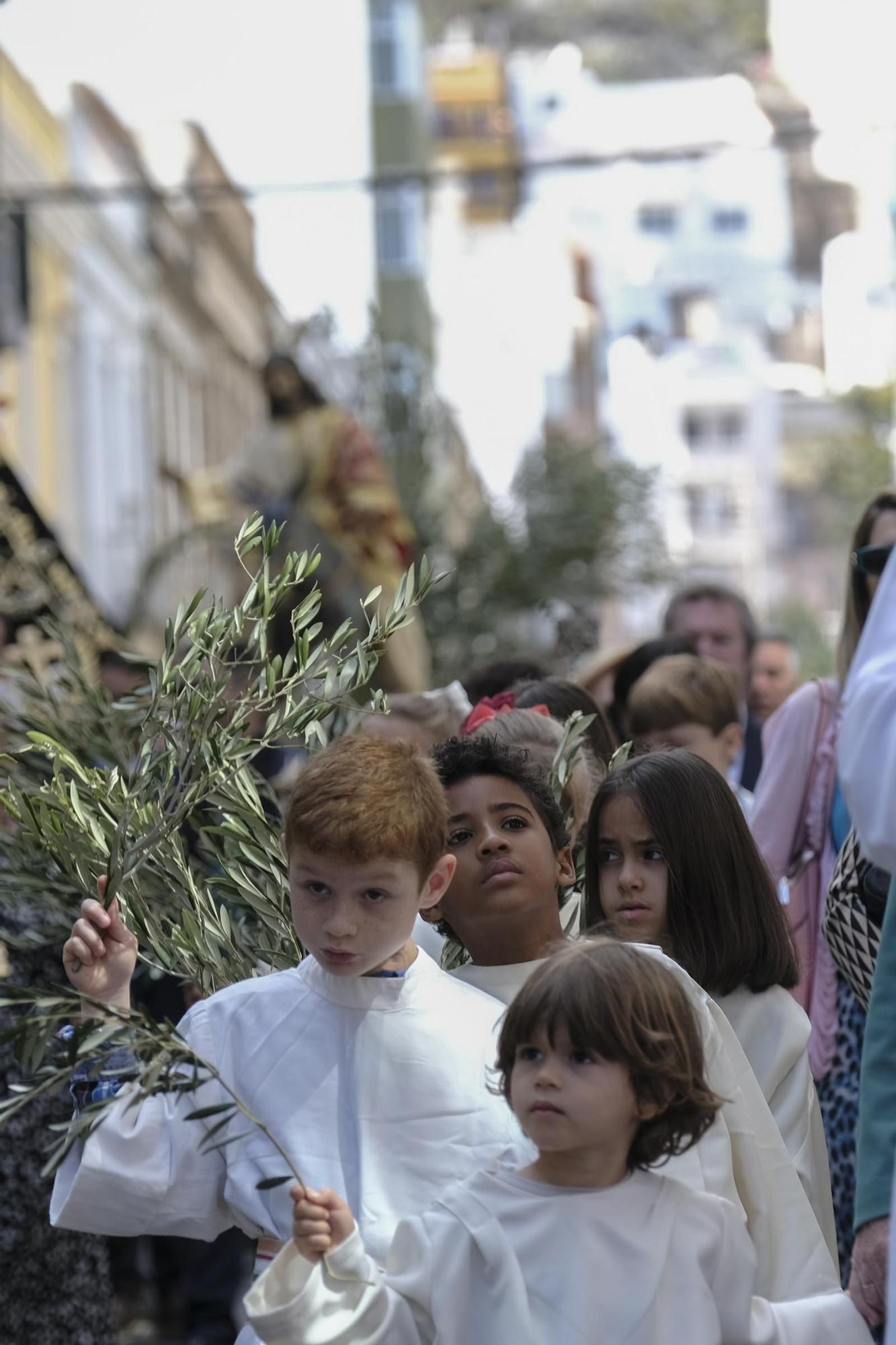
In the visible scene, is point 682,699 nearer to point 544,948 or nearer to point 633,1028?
point 544,948

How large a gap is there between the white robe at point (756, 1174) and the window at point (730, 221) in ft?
337

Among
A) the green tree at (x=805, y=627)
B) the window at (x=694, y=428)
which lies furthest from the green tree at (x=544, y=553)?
the window at (x=694, y=428)

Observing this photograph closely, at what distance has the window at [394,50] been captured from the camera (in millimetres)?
50969

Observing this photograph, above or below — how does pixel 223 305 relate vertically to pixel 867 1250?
below

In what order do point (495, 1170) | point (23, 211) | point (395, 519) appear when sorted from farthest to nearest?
point (23, 211) → point (395, 519) → point (495, 1170)

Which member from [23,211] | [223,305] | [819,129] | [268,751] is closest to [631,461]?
[223,305]

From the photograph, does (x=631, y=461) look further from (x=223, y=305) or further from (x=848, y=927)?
(x=848, y=927)

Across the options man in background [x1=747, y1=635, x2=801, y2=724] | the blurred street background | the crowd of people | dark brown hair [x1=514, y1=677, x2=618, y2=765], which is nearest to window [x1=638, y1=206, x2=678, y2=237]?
the blurred street background

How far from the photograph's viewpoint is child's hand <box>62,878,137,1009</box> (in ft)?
10.9

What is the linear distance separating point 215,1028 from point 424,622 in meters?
19.6

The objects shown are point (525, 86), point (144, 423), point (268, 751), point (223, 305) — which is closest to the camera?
point (268, 751)

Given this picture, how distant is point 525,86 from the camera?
93.4 m

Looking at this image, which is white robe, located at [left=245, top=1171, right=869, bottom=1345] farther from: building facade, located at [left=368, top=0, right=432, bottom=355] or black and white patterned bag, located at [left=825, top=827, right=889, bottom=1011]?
building facade, located at [left=368, top=0, right=432, bottom=355]

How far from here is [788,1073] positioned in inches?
155
